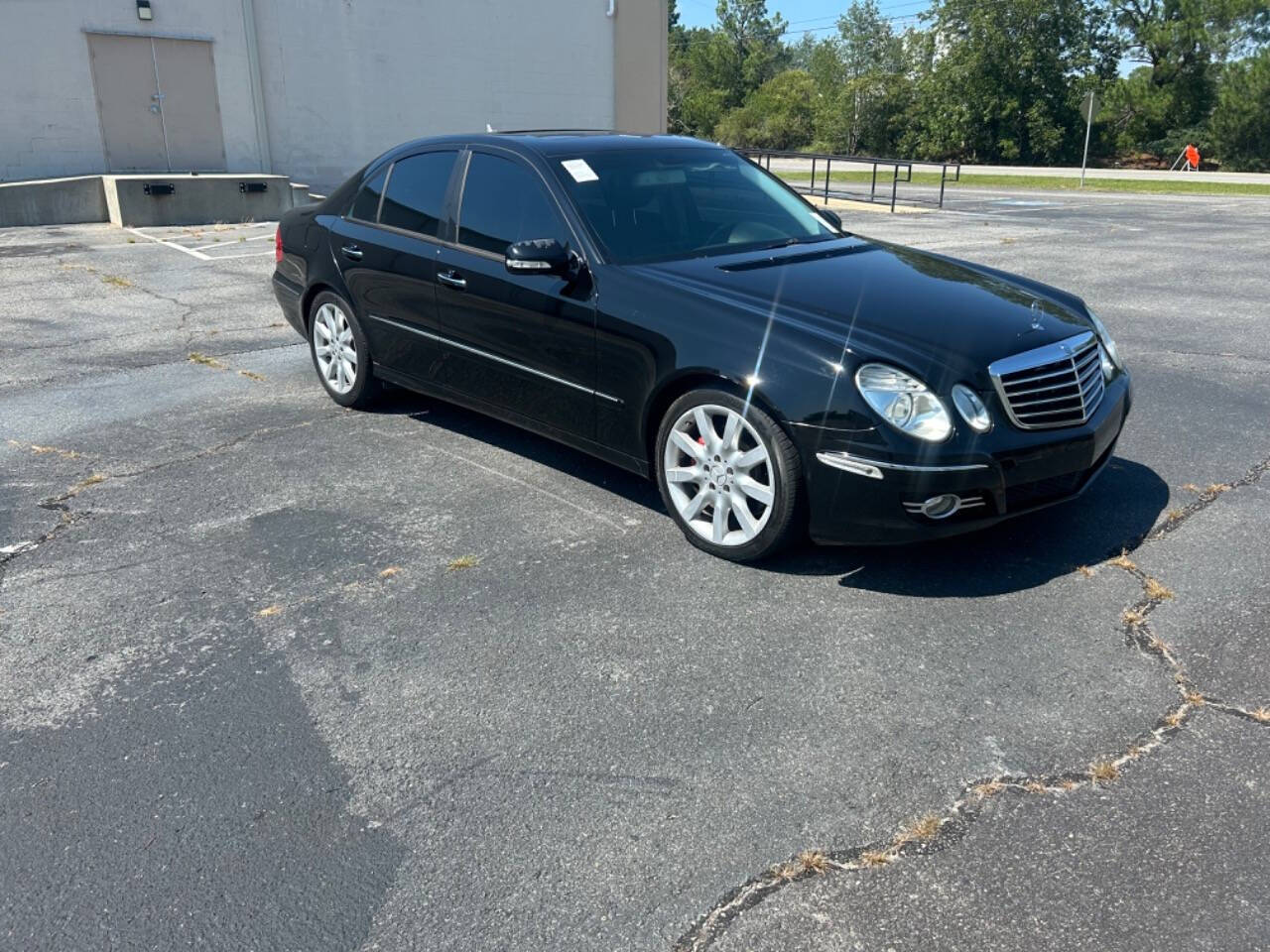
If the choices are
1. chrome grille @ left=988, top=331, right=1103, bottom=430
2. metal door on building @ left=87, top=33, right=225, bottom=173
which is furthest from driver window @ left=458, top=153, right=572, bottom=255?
metal door on building @ left=87, top=33, right=225, bottom=173

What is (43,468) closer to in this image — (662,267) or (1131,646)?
(662,267)

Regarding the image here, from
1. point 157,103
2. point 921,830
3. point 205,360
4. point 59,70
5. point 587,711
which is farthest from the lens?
point 157,103

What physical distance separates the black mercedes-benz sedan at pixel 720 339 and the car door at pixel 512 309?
12 millimetres

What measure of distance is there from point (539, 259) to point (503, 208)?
75 centimetres

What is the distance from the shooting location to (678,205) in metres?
5.20

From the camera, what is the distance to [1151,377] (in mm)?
7266

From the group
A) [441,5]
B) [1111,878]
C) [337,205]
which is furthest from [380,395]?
[441,5]

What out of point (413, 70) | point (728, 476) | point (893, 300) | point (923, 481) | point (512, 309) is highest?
point (413, 70)

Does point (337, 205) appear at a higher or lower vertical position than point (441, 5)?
lower

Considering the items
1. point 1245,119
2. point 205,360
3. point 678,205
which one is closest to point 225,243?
point 205,360

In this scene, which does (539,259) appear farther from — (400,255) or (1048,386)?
(1048,386)

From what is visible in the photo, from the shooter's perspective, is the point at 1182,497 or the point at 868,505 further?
the point at 1182,497

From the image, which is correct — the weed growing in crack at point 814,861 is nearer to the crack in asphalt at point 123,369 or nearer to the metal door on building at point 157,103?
the crack in asphalt at point 123,369

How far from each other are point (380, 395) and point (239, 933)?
4.26 meters
